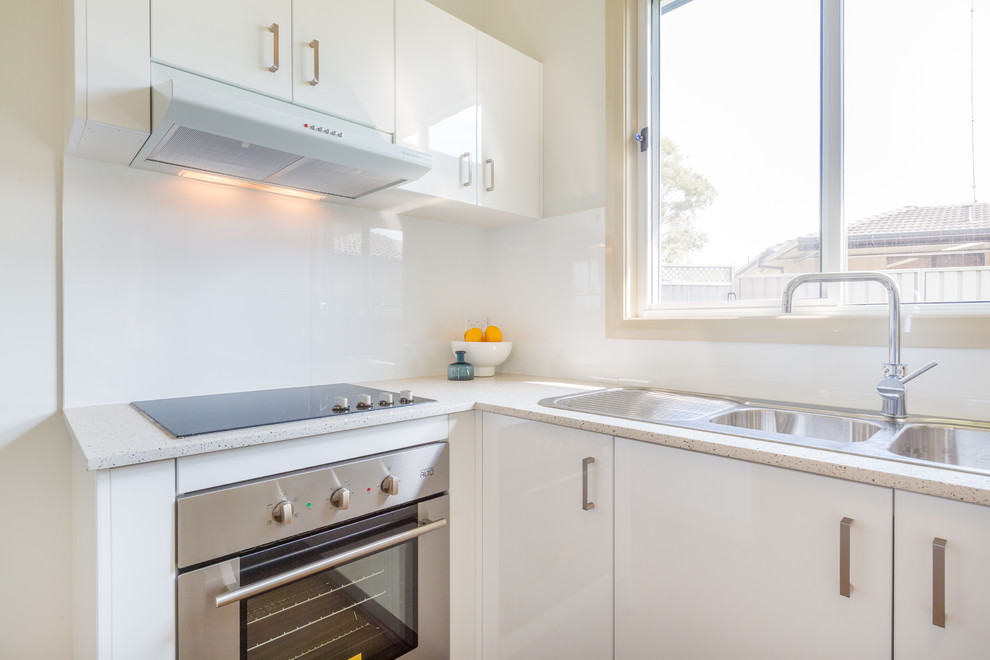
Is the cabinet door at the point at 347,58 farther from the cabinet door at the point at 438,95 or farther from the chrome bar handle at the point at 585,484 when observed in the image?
the chrome bar handle at the point at 585,484

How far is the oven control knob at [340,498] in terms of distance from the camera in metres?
1.22

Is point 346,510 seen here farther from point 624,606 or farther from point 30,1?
point 30,1

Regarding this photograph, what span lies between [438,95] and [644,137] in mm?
754

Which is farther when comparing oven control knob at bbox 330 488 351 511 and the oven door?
oven control knob at bbox 330 488 351 511

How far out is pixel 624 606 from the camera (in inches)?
46.6

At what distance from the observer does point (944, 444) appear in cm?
117

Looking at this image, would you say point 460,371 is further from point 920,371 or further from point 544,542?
point 920,371

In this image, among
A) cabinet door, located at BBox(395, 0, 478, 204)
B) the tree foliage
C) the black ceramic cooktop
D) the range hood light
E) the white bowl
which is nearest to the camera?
the black ceramic cooktop

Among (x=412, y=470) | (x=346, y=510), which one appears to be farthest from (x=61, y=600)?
(x=412, y=470)

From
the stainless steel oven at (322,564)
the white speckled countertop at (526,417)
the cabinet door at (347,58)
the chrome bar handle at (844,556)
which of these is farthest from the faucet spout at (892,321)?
the cabinet door at (347,58)

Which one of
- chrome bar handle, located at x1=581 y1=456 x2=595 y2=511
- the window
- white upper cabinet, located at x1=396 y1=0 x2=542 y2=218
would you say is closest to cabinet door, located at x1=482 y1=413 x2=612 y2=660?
chrome bar handle, located at x1=581 y1=456 x2=595 y2=511

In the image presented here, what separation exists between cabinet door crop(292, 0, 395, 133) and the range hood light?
0.35 metres

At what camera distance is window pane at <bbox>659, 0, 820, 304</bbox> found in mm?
1581

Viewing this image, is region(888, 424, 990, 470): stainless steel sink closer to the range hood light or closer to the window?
the window
